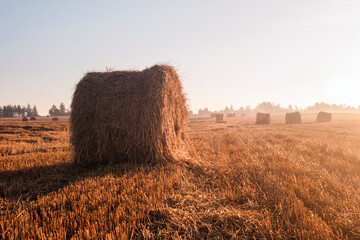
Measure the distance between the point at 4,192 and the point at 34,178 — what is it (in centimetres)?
86

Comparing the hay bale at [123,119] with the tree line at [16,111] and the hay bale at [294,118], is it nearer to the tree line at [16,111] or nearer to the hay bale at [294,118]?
the hay bale at [294,118]

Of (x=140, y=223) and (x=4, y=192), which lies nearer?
(x=140, y=223)

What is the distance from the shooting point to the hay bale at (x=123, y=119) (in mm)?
5113

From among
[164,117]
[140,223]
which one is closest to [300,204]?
[140,223]

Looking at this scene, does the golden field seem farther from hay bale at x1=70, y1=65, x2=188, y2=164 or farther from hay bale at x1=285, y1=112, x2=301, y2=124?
hay bale at x1=285, y1=112, x2=301, y2=124

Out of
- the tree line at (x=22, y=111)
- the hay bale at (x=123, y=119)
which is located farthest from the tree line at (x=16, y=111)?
the hay bale at (x=123, y=119)

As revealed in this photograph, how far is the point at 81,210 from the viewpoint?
2518 millimetres

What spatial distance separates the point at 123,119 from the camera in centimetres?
524

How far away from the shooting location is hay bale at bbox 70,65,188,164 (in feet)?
16.8

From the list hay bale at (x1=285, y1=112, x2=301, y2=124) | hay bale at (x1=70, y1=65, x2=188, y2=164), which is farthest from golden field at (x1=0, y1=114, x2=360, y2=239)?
hay bale at (x1=285, y1=112, x2=301, y2=124)

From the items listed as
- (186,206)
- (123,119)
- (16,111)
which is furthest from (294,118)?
(16,111)

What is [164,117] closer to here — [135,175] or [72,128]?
[135,175]

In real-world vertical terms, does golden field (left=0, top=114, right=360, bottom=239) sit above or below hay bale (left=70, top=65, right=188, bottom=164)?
below

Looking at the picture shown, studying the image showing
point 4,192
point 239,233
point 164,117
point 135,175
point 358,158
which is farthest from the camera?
point 164,117
